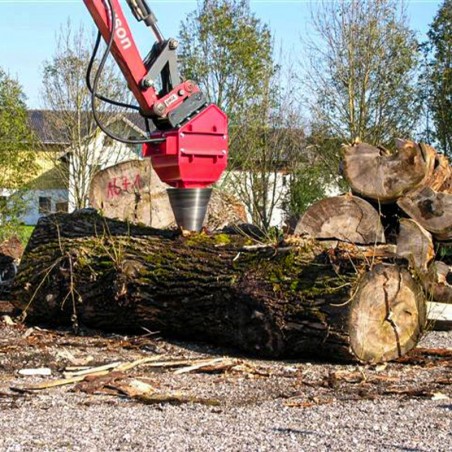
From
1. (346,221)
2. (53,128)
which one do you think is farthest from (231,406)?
(53,128)

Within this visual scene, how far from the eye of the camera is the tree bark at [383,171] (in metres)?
8.33

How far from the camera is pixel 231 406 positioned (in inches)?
201

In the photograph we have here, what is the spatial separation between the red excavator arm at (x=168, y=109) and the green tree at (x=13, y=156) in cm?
1147

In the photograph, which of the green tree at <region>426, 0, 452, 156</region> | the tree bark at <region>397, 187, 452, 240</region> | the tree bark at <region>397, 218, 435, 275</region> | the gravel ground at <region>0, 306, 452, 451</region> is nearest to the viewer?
the gravel ground at <region>0, 306, 452, 451</region>

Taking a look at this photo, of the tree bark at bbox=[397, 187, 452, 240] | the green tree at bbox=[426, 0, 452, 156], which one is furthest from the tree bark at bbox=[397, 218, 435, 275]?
the green tree at bbox=[426, 0, 452, 156]

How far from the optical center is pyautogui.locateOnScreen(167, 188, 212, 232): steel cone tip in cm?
738

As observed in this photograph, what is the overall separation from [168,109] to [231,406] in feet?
10.3

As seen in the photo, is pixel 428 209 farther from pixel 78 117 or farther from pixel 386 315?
pixel 78 117

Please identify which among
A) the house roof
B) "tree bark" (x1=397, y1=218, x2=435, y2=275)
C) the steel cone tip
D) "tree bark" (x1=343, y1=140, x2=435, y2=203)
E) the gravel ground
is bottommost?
the gravel ground

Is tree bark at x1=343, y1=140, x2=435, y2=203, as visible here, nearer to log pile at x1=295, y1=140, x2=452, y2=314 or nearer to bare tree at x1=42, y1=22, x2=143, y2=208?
log pile at x1=295, y1=140, x2=452, y2=314

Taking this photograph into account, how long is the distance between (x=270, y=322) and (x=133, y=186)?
3937 mm

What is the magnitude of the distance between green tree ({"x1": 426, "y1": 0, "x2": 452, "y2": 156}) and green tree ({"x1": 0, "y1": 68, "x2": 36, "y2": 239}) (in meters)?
10.6

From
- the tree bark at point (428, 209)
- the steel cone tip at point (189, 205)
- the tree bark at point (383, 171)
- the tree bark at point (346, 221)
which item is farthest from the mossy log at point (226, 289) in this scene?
the tree bark at point (428, 209)

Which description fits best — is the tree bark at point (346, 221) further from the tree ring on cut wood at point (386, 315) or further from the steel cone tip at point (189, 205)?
the tree ring on cut wood at point (386, 315)
